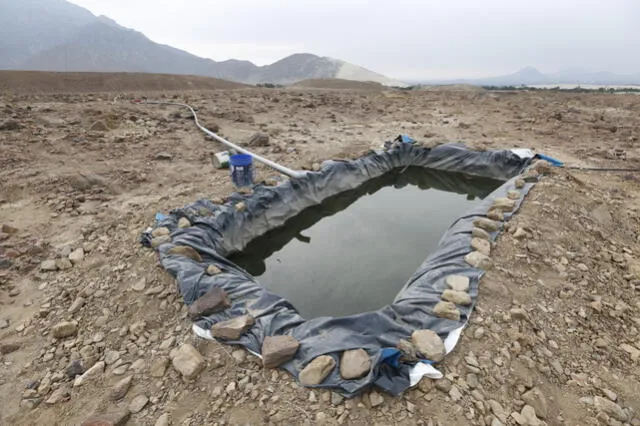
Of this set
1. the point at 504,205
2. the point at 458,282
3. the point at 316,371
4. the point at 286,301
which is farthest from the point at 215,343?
the point at 504,205

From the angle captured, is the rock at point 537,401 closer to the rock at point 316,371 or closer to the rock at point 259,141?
the rock at point 316,371

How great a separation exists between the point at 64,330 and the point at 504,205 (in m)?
4.06

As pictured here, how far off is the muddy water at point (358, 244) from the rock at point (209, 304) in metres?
0.93

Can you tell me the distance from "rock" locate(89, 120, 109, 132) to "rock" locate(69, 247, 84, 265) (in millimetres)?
4318

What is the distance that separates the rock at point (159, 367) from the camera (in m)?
1.95

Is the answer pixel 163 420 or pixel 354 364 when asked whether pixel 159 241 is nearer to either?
pixel 163 420

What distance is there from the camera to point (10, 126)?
5.95m

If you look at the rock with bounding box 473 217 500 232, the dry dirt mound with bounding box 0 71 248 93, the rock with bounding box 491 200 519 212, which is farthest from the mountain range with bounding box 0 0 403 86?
the rock with bounding box 473 217 500 232

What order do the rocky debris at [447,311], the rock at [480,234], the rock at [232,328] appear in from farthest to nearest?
the rock at [480,234] < the rocky debris at [447,311] < the rock at [232,328]

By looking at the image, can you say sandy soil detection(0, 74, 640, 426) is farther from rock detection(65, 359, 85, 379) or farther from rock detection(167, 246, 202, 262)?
rock detection(167, 246, 202, 262)

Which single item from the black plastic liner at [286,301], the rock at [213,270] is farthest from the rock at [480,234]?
the rock at [213,270]

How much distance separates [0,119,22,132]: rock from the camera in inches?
232

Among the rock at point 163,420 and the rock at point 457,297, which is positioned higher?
the rock at point 457,297

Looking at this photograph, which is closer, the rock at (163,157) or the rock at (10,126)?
the rock at (163,157)
